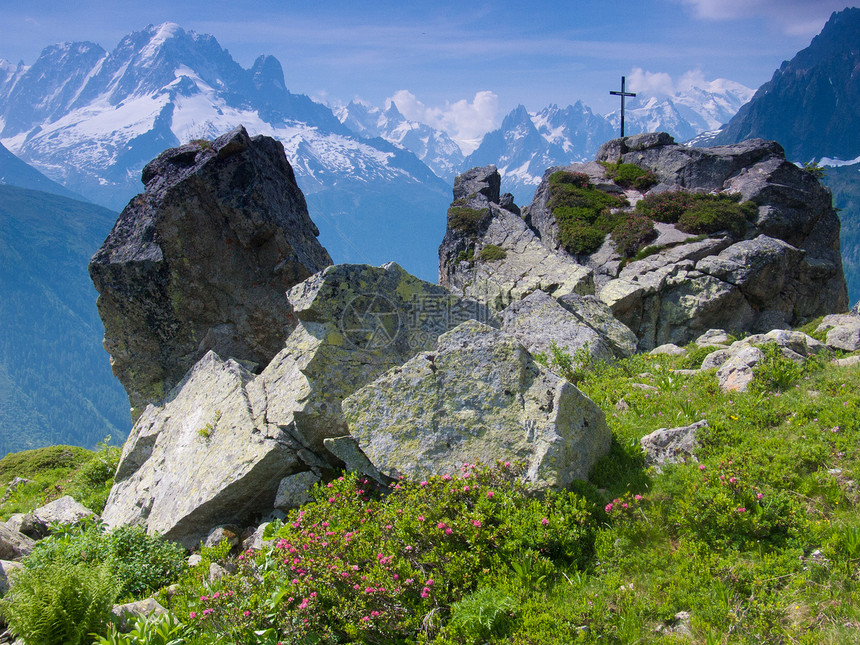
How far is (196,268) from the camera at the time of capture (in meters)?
20.1

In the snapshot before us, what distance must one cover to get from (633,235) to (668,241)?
253cm

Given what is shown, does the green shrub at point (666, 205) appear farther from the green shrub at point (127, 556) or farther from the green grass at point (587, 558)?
the green shrub at point (127, 556)

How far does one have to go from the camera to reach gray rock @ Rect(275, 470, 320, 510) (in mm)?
10086

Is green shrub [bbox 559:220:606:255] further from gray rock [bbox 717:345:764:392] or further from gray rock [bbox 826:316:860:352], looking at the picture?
gray rock [bbox 717:345:764:392]

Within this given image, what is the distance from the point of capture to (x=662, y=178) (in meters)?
43.3

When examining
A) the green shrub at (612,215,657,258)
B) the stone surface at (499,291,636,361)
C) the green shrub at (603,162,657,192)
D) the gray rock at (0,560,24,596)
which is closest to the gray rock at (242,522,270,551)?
the gray rock at (0,560,24,596)

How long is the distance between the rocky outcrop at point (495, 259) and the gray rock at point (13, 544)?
830 inches

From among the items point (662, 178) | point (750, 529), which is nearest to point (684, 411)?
point (750, 529)

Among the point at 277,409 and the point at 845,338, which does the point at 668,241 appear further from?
the point at 277,409

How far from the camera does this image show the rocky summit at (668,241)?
2650 cm

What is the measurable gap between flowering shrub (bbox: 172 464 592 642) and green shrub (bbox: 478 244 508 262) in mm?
31083

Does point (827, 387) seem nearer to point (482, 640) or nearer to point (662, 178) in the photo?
point (482, 640)

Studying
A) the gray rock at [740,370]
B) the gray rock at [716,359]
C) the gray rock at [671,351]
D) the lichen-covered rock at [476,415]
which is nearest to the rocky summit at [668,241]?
the gray rock at [671,351]

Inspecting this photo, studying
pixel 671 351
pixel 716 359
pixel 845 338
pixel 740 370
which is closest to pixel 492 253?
pixel 671 351
